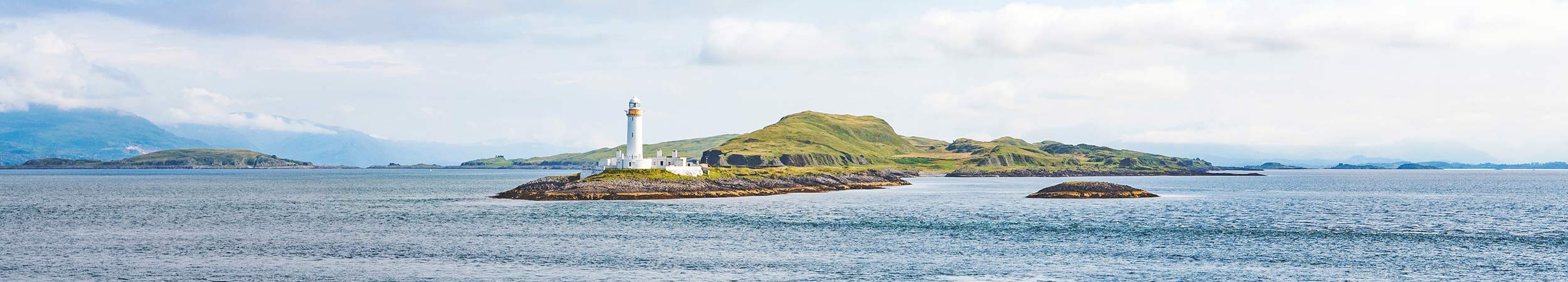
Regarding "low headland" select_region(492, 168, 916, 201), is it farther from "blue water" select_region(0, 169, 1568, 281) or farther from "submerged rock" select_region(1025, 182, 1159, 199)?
"submerged rock" select_region(1025, 182, 1159, 199)

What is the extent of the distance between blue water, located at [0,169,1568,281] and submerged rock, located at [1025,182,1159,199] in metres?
4.29

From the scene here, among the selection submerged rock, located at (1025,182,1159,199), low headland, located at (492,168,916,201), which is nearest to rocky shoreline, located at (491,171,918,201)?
low headland, located at (492,168,916,201)

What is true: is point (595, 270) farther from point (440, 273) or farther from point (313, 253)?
point (313, 253)

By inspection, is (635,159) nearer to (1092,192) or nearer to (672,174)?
(672,174)

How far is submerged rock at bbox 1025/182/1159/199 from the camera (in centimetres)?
11581

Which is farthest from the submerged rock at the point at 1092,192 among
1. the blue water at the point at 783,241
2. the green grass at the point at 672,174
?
the green grass at the point at 672,174

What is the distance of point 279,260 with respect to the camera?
4944 cm

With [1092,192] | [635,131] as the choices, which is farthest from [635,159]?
[1092,192]

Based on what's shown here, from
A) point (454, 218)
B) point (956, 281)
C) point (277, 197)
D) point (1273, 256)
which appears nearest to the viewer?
point (956, 281)

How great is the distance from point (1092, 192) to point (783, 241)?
2628 inches

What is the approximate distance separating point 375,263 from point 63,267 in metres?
13.2

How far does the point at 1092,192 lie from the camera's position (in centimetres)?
11744

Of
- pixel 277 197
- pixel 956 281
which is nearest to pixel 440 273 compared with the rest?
pixel 956 281

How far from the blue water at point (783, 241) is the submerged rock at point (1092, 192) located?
429 cm
